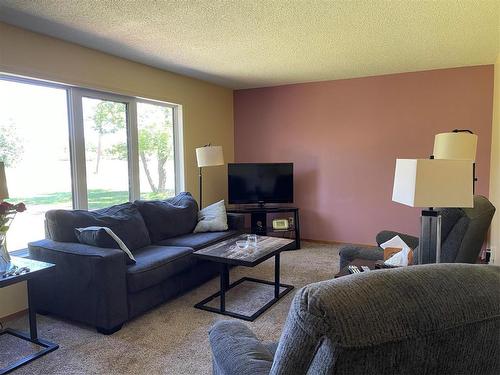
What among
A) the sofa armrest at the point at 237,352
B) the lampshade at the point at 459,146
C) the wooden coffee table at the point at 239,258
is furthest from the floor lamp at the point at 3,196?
the lampshade at the point at 459,146

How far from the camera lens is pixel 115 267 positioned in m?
2.59

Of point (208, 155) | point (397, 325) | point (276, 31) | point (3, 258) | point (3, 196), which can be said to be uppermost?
point (276, 31)

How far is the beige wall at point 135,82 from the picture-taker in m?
2.94

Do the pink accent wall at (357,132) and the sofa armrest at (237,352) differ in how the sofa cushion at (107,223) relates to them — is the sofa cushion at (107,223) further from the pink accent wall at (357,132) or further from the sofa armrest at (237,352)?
the pink accent wall at (357,132)

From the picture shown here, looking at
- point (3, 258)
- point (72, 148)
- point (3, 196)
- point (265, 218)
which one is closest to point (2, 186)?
point (3, 196)

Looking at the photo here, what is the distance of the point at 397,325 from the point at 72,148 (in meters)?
3.56

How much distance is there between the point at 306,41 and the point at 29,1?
225 cm

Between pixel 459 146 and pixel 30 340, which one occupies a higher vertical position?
pixel 459 146

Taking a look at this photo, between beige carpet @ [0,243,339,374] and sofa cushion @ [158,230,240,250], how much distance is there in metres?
0.48

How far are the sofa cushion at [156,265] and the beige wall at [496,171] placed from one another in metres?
3.09

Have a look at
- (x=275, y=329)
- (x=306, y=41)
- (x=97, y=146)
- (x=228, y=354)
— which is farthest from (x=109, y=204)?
(x=228, y=354)

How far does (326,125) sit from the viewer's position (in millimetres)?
5195

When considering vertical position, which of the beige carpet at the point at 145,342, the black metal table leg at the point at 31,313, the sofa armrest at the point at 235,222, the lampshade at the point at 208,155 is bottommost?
the beige carpet at the point at 145,342

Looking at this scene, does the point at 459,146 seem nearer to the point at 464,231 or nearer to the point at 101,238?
the point at 464,231
